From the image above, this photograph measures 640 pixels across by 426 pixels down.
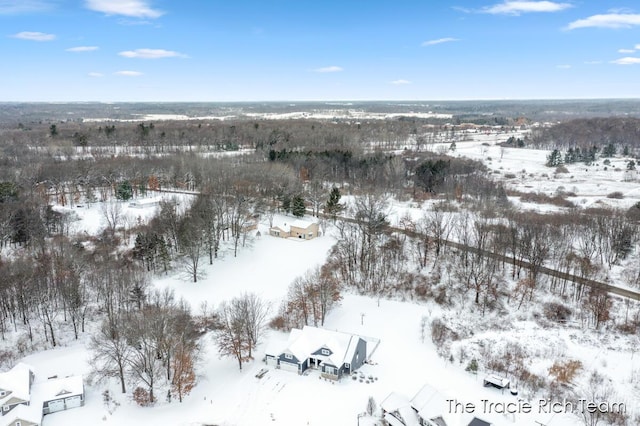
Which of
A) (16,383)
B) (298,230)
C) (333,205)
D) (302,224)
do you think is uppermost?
(333,205)

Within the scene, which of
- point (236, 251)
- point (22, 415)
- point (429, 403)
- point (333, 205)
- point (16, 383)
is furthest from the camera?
point (333, 205)

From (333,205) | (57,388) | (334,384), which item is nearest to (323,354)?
(334,384)

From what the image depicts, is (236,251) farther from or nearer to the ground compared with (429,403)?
farther from the ground

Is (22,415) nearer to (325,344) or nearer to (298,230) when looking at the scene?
(325,344)

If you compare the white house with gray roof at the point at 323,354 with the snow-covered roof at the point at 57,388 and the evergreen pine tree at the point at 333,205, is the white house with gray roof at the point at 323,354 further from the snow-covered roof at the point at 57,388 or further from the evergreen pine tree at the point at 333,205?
the evergreen pine tree at the point at 333,205

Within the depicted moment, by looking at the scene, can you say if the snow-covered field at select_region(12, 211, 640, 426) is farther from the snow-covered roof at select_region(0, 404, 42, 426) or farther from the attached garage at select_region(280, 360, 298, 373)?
the snow-covered roof at select_region(0, 404, 42, 426)
